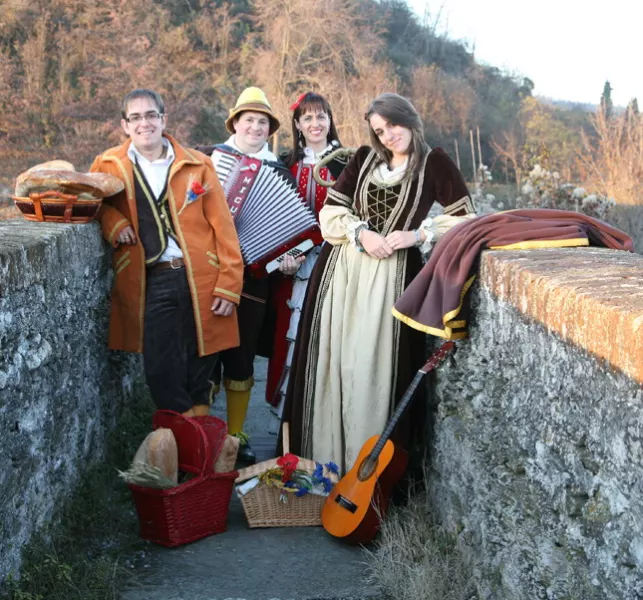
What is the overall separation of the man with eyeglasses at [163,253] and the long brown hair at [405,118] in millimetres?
897

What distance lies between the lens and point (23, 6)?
22.5 meters

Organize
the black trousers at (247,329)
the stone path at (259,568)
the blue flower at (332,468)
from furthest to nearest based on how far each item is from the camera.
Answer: the black trousers at (247,329)
the blue flower at (332,468)
the stone path at (259,568)

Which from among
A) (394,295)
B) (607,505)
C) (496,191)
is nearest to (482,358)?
(394,295)

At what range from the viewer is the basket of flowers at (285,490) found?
3.74 metres

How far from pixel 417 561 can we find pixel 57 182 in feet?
7.12

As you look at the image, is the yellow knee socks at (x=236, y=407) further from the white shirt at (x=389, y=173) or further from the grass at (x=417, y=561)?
the white shirt at (x=389, y=173)

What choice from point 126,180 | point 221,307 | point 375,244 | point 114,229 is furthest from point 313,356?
point 126,180

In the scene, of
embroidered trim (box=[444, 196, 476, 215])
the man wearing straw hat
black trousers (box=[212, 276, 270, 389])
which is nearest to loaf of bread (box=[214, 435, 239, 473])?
the man wearing straw hat

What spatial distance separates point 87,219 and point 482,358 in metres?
1.89

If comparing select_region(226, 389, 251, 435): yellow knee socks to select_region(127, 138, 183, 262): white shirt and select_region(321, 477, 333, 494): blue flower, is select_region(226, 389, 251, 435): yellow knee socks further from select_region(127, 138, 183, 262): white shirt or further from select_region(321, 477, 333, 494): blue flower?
select_region(321, 477, 333, 494): blue flower

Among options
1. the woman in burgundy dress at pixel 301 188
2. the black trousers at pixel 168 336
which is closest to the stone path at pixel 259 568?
the black trousers at pixel 168 336

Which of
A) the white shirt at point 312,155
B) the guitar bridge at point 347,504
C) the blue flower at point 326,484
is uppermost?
the white shirt at point 312,155

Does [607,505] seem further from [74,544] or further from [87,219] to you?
[87,219]

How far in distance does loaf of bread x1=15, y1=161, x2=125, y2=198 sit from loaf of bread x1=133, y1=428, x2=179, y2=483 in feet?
3.65
